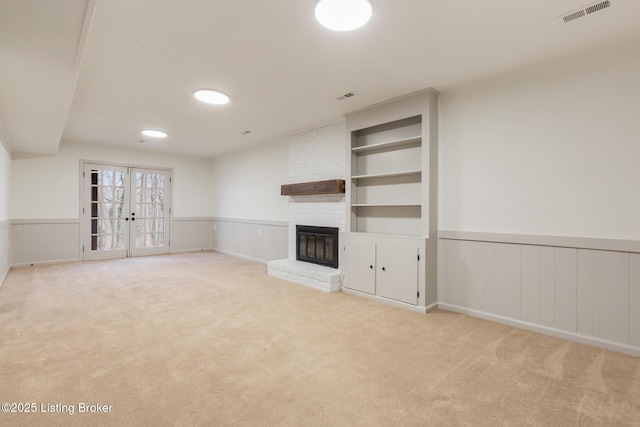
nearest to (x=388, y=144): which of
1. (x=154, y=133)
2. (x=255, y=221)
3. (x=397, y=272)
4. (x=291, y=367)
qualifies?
(x=397, y=272)

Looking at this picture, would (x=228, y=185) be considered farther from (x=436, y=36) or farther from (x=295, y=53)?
(x=436, y=36)

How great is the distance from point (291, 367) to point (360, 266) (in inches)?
80.4

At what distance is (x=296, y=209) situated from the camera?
18.2 ft

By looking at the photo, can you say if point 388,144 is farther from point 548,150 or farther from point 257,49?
point 257,49

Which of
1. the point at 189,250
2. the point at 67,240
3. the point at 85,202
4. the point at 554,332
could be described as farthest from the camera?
the point at 189,250

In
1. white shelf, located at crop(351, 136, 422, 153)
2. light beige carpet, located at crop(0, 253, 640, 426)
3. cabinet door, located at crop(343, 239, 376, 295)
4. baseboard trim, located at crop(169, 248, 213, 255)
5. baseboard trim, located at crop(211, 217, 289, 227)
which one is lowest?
light beige carpet, located at crop(0, 253, 640, 426)

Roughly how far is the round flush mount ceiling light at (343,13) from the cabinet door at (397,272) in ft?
7.67

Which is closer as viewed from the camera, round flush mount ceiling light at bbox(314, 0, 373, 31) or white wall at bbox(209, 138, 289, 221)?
round flush mount ceiling light at bbox(314, 0, 373, 31)

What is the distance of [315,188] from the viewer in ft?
16.0

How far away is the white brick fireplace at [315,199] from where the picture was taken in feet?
15.1

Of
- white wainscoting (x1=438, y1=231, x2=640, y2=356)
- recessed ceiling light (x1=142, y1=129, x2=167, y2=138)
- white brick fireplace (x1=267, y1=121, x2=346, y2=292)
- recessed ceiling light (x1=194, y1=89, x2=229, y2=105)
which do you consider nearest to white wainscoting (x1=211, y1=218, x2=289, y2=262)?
white brick fireplace (x1=267, y1=121, x2=346, y2=292)

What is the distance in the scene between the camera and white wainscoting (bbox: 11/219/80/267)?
585 cm

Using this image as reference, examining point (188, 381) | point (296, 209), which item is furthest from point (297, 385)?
point (296, 209)

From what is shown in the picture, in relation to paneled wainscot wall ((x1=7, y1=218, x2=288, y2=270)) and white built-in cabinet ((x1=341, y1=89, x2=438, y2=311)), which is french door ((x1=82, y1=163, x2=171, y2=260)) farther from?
white built-in cabinet ((x1=341, y1=89, x2=438, y2=311))
